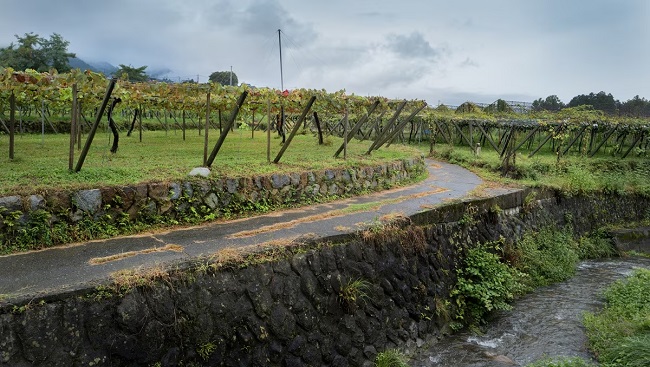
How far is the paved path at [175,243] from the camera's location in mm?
6090

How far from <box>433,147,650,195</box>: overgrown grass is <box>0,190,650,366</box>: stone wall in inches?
318

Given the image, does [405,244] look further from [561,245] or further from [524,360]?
[561,245]

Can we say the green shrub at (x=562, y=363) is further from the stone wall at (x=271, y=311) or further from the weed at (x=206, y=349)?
the weed at (x=206, y=349)

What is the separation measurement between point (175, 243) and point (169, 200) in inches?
68.6

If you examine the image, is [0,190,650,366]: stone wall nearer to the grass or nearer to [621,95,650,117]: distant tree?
the grass

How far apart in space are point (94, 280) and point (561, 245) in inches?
557

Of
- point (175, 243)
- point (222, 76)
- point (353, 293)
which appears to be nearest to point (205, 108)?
point (175, 243)

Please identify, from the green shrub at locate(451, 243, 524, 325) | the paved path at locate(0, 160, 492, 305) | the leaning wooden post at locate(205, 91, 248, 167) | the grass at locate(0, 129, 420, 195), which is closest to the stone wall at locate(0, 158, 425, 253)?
the grass at locate(0, 129, 420, 195)

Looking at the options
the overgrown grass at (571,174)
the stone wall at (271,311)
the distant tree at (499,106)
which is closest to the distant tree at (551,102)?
the distant tree at (499,106)

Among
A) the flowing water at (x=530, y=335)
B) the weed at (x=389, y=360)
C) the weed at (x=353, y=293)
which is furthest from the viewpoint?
the flowing water at (x=530, y=335)

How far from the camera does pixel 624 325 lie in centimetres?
930

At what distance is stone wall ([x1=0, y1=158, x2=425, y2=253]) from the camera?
782 cm

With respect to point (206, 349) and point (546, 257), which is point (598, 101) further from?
point (206, 349)

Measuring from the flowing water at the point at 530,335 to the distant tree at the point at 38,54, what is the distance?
108 ft
